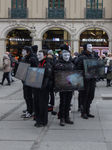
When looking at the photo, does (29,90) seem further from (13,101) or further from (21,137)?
(13,101)

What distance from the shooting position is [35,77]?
5.83 meters

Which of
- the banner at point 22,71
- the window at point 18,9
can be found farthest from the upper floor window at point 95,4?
the banner at point 22,71

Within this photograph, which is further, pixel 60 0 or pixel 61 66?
pixel 60 0

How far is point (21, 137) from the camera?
5148 millimetres

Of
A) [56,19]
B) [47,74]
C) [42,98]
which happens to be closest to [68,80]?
[47,74]

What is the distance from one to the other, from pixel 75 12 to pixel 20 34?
7.29 m

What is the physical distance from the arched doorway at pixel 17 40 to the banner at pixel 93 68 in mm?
25379

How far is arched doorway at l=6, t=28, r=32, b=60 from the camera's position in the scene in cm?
3189

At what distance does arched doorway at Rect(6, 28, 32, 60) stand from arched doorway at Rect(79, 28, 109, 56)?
6452 millimetres

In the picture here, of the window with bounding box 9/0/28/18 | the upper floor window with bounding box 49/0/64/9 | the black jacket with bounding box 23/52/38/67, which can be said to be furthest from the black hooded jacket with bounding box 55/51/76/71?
the upper floor window with bounding box 49/0/64/9

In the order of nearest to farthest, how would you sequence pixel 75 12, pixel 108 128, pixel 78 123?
pixel 108 128, pixel 78 123, pixel 75 12

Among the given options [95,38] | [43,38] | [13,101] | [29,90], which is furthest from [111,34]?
[29,90]

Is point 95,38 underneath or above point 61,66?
above

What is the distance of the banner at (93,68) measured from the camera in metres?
6.55
